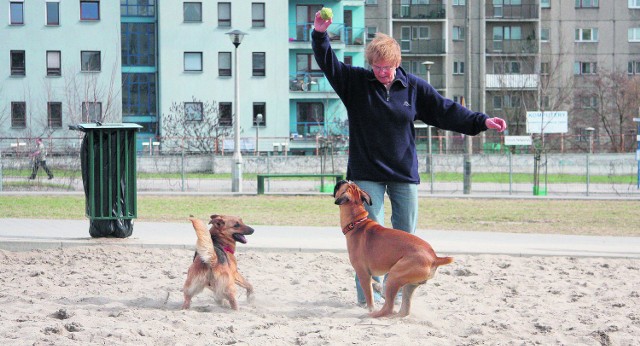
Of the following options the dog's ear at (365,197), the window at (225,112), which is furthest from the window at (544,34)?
the dog's ear at (365,197)

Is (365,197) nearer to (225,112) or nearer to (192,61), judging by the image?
(225,112)

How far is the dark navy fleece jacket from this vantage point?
7.85 metres

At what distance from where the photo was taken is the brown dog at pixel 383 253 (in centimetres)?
710

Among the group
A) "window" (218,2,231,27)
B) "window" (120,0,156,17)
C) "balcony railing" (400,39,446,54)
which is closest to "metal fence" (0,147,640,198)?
"window" (218,2,231,27)

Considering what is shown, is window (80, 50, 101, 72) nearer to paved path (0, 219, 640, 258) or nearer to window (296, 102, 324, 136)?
window (296, 102, 324, 136)

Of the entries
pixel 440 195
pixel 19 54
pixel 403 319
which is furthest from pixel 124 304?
pixel 19 54

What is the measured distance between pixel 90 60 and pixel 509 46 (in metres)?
31.1

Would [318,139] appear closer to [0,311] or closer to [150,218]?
[150,218]

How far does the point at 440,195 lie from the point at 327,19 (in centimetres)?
2078

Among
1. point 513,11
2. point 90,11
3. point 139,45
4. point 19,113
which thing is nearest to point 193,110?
point 139,45

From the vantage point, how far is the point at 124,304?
26.3 feet

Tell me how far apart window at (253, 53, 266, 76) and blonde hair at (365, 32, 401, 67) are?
1926 inches

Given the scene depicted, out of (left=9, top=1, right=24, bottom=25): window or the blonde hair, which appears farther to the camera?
(left=9, top=1, right=24, bottom=25): window

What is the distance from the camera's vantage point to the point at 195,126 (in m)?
52.4
